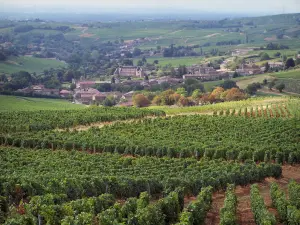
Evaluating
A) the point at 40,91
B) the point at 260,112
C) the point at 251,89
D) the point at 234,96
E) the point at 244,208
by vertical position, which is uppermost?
the point at 244,208

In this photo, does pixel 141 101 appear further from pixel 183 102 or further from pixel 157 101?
pixel 183 102

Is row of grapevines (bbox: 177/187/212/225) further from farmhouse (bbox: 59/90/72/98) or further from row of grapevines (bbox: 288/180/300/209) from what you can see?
farmhouse (bbox: 59/90/72/98)

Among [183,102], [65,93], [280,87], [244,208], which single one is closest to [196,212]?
[244,208]

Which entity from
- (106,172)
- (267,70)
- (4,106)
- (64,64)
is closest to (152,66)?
(64,64)

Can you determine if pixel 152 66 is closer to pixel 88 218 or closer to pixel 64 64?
pixel 64 64

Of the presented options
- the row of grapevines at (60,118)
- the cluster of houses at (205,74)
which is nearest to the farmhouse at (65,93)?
the cluster of houses at (205,74)
